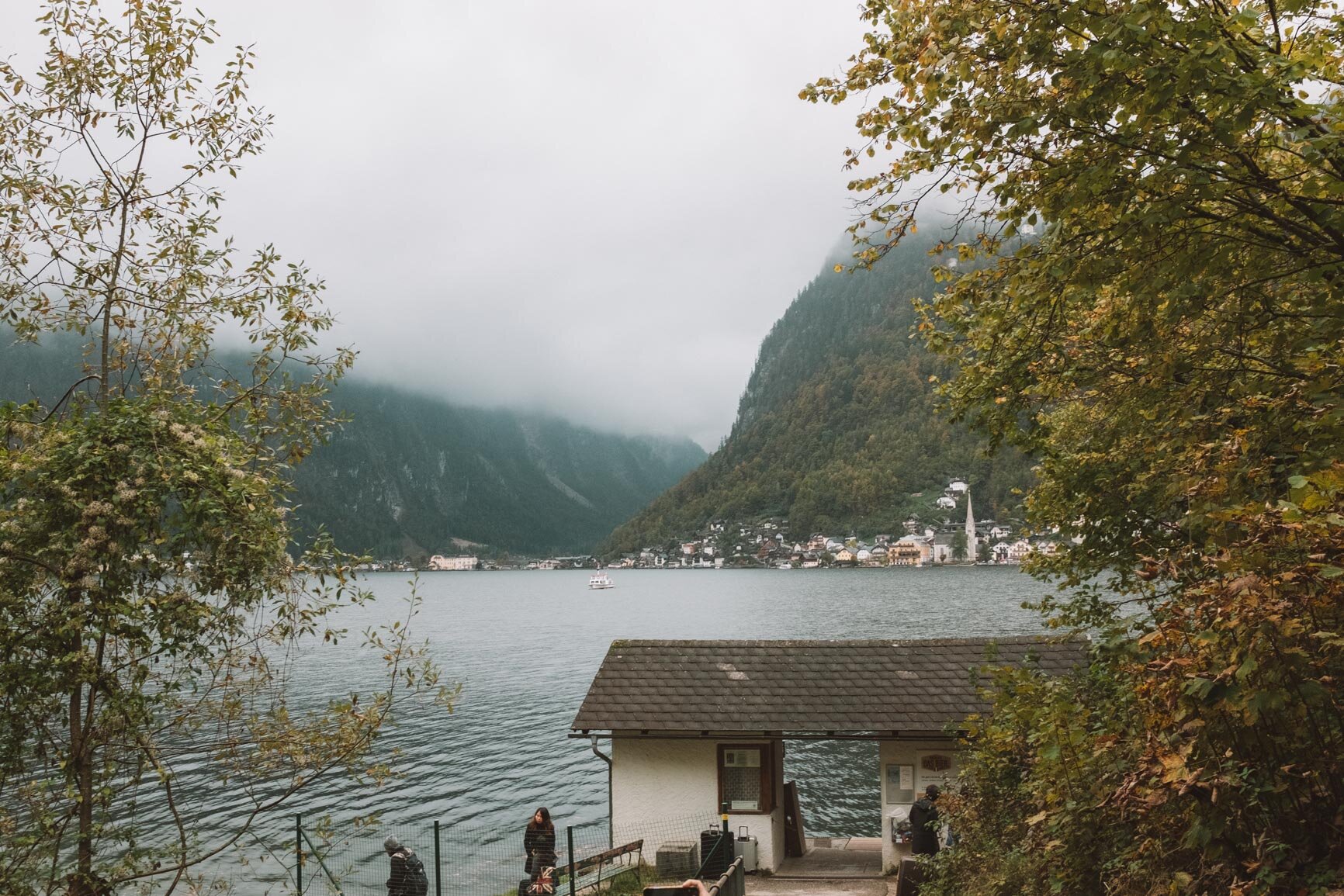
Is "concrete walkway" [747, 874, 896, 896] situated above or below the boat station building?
below

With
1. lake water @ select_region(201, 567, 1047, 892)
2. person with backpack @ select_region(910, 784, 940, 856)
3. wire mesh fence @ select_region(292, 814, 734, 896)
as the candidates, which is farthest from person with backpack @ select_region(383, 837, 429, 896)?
person with backpack @ select_region(910, 784, 940, 856)

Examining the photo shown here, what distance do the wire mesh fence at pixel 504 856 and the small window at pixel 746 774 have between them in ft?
2.20

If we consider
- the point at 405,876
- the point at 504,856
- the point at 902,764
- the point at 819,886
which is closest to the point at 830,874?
the point at 819,886

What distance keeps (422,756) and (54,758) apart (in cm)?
3915

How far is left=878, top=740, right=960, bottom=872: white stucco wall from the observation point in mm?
17453

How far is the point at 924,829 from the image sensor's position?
1418 centimetres

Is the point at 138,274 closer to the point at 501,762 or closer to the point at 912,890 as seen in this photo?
the point at 912,890

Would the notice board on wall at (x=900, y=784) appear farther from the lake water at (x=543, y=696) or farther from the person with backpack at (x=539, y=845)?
the lake water at (x=543, y=696)

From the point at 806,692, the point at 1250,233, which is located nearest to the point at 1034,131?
the point at 1250,233

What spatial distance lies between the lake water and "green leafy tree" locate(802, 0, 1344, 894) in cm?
616

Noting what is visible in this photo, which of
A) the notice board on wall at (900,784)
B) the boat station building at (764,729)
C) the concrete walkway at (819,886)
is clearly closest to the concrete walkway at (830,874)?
the concrete walkway at (819,886)

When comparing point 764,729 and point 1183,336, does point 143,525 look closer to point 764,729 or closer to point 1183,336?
point 1183,336

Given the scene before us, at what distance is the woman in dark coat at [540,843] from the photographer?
49.9ft

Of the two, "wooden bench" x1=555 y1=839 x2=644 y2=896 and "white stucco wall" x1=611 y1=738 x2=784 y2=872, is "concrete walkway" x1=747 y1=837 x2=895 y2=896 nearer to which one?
"white stucco wall" x1=611 y1=738 x2=784 y2=872
